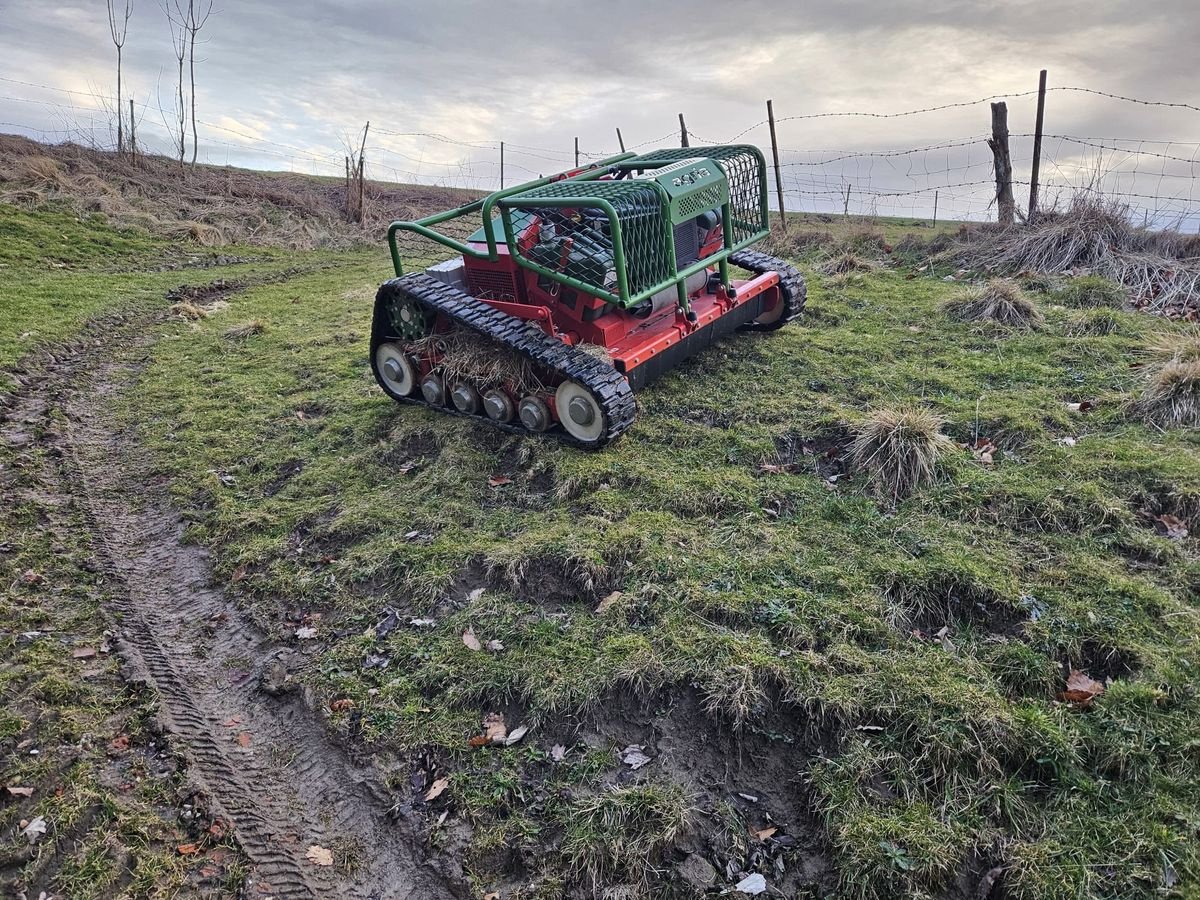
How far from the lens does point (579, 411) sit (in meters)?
5.41

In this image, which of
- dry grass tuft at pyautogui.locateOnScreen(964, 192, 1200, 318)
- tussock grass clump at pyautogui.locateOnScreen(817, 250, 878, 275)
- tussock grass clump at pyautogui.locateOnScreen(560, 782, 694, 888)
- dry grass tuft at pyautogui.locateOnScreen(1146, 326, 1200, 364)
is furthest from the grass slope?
tussock grass clump at pyautogui.locateOnScreen(817, 250, 878, 275)

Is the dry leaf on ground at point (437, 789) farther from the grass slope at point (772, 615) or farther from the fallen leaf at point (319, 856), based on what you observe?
the fallen leaf at point (319, 856)

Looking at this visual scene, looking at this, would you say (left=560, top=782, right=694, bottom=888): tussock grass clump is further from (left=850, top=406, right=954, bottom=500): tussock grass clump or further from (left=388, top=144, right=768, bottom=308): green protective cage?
(left=388, top=144, right=768, bottom=308): green protective cage

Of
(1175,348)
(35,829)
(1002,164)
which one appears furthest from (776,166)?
(35,829)

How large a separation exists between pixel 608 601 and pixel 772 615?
2.75ft

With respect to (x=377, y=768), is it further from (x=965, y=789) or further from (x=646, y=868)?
(x=965, y=789)

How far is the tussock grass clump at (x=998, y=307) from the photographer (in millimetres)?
7375

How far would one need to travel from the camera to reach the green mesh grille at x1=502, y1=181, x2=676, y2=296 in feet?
17.9

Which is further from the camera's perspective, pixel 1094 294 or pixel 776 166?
pixel 776 166

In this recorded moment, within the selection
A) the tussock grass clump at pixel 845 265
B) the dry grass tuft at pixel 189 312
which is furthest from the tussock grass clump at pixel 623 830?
the dry grass tuft at pixel 189 312

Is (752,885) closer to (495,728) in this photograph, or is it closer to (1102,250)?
(495,728)

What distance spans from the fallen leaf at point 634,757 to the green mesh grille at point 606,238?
132 inches

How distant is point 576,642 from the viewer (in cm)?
369

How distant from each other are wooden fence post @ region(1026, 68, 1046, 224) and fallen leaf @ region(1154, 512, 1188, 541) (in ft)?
24.8
